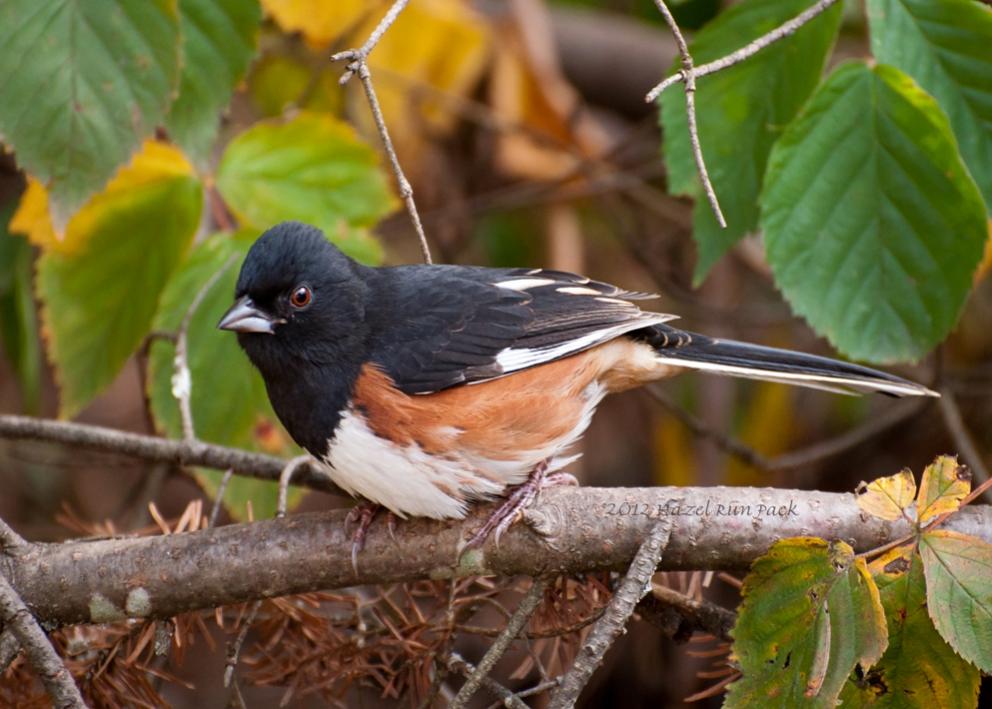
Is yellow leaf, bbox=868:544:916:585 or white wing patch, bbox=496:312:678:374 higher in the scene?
white wing patch, bbox=496:312:678:374

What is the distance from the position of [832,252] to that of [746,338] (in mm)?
2734

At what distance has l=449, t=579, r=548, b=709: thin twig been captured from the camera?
213 cm

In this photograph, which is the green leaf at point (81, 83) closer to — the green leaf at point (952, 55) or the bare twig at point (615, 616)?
the bare twig at point (615, 616)

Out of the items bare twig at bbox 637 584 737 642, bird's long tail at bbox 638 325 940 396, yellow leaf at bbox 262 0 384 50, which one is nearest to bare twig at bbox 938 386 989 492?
bird's long tail at bbox 638 325 940 396

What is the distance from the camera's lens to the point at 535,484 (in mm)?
2680

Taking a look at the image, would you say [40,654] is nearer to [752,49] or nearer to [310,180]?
[310,180]

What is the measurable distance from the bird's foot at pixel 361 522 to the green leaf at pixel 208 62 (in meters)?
1.12

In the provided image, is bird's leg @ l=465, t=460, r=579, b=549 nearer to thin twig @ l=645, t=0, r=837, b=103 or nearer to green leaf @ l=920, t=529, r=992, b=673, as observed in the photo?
green leaf @ l=920, t=529, r=992, b=673

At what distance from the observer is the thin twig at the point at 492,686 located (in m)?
2.21

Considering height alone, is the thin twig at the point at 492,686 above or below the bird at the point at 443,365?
below

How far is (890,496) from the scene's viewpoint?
2.07 m

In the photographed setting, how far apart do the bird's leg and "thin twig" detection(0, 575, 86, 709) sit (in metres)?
0.85

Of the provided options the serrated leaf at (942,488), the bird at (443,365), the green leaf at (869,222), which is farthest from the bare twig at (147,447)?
the serrated leaf at (942,488)

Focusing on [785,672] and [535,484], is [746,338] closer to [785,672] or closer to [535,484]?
[535,484]
